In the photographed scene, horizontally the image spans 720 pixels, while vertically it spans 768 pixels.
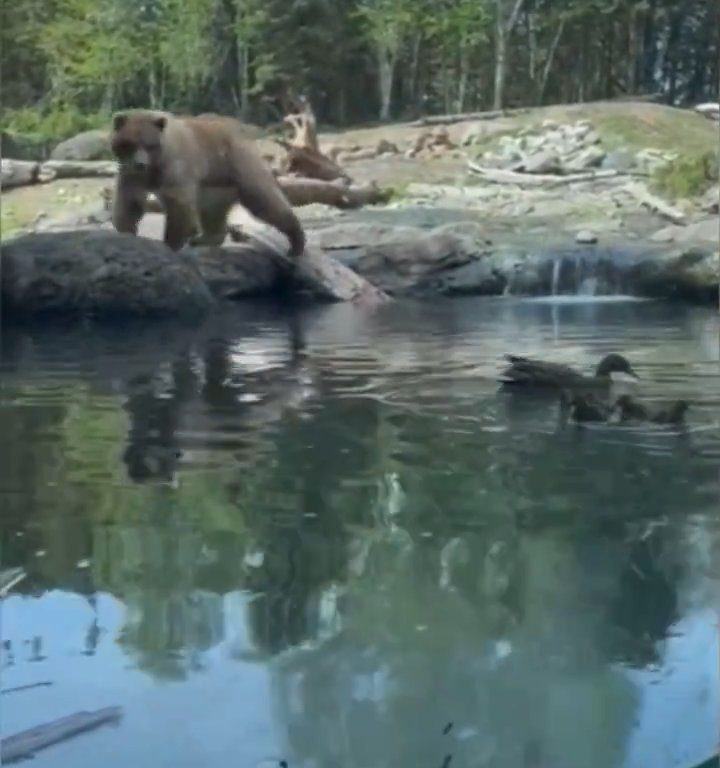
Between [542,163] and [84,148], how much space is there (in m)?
2.51

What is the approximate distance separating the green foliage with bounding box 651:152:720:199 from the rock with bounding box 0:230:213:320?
324cm

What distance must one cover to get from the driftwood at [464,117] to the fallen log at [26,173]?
2.07 metres

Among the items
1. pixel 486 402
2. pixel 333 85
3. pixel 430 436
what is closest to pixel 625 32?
pixel 333 85

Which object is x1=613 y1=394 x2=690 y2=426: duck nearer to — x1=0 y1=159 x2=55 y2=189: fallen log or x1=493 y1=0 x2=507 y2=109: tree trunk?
x1=493 y1=0 x2=507 y2=109: tree trunk

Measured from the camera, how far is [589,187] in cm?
770

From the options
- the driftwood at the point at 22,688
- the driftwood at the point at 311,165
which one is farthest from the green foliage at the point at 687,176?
the driftwood at the point at 22,688

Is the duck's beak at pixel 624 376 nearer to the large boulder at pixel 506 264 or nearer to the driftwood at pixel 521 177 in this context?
the large boulder at pixel 506 264

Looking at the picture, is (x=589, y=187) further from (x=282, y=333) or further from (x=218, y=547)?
(x=218, y=547)

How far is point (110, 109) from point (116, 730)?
591 centimetres

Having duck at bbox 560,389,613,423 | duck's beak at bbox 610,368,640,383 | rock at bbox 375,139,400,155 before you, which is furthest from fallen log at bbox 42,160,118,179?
duck at bbox 560,389,613,423

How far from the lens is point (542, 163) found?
26.0ft

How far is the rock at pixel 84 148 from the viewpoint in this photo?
705 centimetres

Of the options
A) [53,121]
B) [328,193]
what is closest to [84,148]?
[53,121]

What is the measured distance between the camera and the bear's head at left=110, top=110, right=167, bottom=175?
4.84 metres
